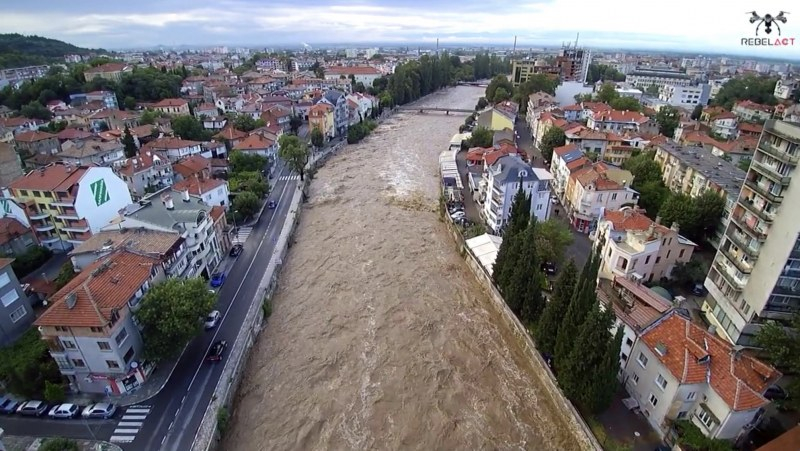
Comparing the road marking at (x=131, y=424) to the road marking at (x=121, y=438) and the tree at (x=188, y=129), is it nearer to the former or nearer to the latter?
the road marking at (x=121, y=438)

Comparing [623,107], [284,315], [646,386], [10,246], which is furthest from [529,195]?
[623,107]

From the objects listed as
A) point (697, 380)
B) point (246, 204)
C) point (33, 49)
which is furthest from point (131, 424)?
point (33, 49)

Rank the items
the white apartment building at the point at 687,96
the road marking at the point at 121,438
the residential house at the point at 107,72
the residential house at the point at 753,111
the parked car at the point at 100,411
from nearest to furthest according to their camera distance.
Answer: the road marking at the point at 121,438, the parked car at the point at 100,411, the residential house at the point at 753,111, the residential house at the point at 107,72, the white apartment building at the point at 687,96

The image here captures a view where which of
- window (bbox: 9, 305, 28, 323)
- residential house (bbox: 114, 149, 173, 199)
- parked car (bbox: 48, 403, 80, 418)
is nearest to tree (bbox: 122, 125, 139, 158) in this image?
residential house (bbox: 114, 149, 173, 199)

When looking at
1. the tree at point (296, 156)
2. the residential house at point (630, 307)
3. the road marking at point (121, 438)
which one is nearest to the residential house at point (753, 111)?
the residential house at point (630, 307)

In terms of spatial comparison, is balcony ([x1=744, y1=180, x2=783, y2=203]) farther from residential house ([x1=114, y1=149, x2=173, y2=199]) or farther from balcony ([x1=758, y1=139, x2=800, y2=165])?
residential house ([x1=114, y1=149, x2=173, y2=199])
